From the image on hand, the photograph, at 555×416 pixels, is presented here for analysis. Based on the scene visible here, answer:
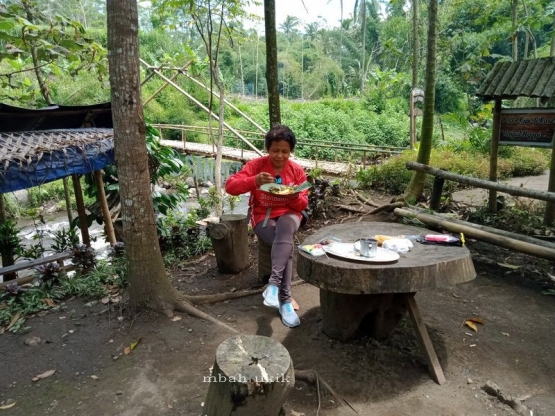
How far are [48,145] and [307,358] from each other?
345 centimetres

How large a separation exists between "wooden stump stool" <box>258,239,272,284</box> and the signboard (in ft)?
11.4

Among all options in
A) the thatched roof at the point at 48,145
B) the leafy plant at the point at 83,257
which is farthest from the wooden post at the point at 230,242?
the thatched roof at the point at 48,145

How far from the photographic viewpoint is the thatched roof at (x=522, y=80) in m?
4.27

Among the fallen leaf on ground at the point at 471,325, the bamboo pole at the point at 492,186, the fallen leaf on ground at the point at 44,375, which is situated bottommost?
the fallen leaf on ground at the point at 44,375

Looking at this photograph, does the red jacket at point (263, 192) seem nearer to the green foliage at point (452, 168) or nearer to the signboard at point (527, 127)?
the signboard at point (527, 127)

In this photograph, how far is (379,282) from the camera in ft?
7.41

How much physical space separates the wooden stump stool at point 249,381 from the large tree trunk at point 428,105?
4.69 metres

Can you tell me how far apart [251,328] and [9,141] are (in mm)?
3211

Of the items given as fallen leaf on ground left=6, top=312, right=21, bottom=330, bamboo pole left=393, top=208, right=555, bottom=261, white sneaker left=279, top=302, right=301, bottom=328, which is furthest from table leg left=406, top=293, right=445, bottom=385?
fallen leaf on ground left=6, top=312, right=21, bottom=330

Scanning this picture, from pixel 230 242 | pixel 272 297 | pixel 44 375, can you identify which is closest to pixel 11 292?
pixel 44 375

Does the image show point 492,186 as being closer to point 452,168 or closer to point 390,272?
point 390,272

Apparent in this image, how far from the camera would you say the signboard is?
14.7 ft

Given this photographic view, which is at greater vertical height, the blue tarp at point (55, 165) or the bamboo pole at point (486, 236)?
the blue tarp at point (55, 165)

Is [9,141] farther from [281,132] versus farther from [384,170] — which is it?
[384,170]
